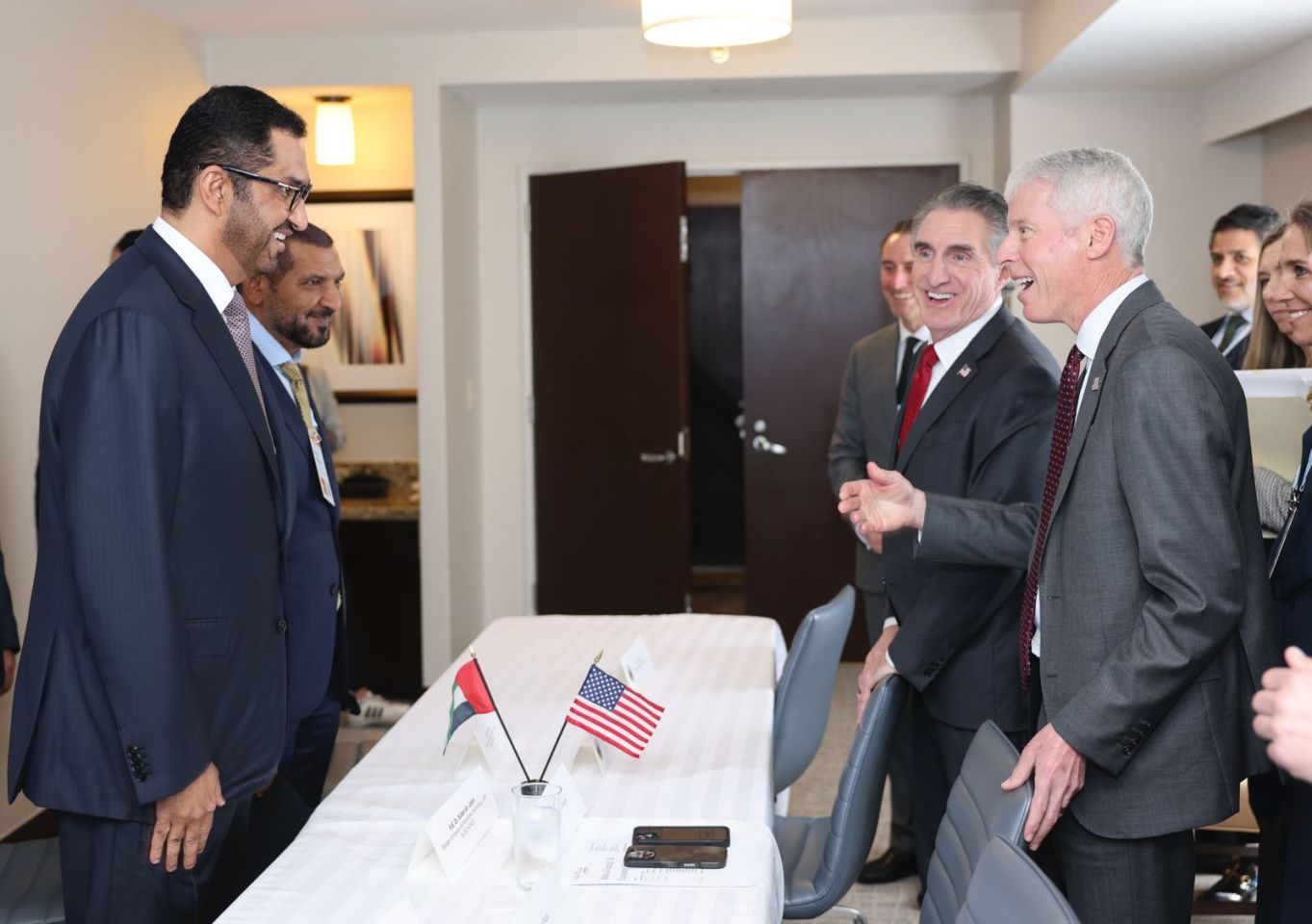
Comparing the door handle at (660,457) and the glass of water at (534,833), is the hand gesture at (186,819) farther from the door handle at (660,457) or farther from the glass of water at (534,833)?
the door handle at (660,457)

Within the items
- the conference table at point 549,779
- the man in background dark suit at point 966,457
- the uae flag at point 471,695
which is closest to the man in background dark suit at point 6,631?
the conference table at point 549,779

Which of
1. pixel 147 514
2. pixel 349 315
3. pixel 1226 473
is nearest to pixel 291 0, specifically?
pixel 349 315

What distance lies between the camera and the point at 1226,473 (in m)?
1.84

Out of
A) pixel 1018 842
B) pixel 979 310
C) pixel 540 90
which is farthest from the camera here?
pixel 540 90

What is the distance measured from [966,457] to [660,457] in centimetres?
350

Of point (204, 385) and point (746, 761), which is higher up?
point (204, 385)

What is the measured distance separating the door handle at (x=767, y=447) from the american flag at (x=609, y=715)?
12.9 feet

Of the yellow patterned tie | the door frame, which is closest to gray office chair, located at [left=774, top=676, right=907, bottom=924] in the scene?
the yellow patterned tie

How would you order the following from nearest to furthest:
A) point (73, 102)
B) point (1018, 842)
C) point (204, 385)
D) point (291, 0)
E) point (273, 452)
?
point (1018, 842), point (204, 385), point (273, 452), point (73, 102), point (291, 0)

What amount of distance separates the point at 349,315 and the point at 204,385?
424 cm

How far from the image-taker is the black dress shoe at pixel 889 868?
11.7 ft

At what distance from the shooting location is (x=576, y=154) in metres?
6.22

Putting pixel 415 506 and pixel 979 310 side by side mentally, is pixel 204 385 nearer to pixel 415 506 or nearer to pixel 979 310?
pixel 979 310

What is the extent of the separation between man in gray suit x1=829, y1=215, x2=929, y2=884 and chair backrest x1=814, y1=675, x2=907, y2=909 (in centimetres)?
84
